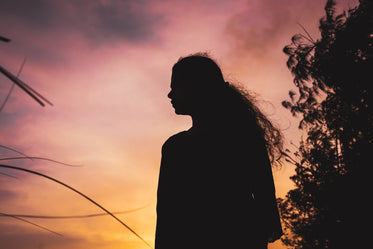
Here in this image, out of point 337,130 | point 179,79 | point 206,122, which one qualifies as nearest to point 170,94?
point 179,79

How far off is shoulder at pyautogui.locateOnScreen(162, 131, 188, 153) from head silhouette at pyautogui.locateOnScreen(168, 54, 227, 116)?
0.68ft

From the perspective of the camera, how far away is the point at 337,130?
16734mm

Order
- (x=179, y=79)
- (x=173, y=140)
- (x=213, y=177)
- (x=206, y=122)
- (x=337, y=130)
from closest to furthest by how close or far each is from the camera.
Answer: (x=213, y=177) < (x=173, y=140) < (x=206, y=122) < (x=179, y=79) < (x=337, y=130)

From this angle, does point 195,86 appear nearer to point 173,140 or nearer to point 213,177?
point 173,140

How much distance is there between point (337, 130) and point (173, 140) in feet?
56.1

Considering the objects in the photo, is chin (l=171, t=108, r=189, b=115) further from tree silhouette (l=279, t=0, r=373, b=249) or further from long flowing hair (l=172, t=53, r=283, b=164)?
tree silhouette (l=279, t=0, r=373, b=249)

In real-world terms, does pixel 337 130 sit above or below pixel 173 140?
above

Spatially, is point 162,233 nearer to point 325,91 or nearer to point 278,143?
point 278,143

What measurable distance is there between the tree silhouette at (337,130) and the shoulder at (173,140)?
13.6 m

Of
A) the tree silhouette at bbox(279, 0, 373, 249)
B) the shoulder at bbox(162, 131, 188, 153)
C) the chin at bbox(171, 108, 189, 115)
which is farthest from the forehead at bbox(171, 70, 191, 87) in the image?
the tree silhouette at bbox(279, 0, 373, 249)

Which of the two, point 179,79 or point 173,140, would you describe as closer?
point 173,140

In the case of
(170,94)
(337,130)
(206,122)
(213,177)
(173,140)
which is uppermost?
(337,130)

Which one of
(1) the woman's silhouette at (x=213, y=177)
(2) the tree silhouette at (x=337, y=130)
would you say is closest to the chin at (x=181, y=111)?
(1) the woman's silhouette at (x=213, y=177)

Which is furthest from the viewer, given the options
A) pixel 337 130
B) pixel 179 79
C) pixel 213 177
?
pixel 337 130
